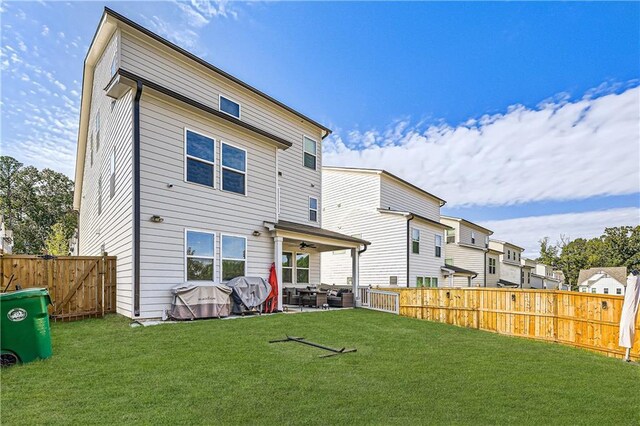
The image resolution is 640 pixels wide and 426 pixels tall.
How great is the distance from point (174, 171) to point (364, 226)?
510 inches

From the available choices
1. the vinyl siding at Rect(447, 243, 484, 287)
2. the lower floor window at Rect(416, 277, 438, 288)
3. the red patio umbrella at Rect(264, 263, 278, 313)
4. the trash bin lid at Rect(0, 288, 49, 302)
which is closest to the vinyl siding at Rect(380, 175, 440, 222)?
the vinyl siding at Rect(447, 243, 484, 287)

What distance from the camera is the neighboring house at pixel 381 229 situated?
18.8m

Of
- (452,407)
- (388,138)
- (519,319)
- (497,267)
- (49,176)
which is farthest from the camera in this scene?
(49,176)

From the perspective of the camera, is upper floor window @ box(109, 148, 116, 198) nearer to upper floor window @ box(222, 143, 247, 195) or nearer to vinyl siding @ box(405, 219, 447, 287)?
upper floor window @ box(222, 143, 247, 195)

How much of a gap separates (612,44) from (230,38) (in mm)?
13516

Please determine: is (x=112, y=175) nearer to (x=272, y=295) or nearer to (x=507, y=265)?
(x=272, y=295)

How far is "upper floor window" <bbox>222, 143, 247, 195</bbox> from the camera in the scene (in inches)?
398

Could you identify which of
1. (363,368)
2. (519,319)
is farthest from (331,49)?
(363,368)

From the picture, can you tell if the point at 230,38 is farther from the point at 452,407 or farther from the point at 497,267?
the point at 497,267

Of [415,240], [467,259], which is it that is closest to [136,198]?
[415,240]

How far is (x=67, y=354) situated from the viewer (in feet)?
16.3

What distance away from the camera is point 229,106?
12.1 metres

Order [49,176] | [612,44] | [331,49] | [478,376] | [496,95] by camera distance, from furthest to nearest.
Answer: [49,176], [496,95], [331,49], [612,44], [478,376]

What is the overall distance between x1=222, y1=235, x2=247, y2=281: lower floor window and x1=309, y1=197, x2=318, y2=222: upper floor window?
16.7 feet
